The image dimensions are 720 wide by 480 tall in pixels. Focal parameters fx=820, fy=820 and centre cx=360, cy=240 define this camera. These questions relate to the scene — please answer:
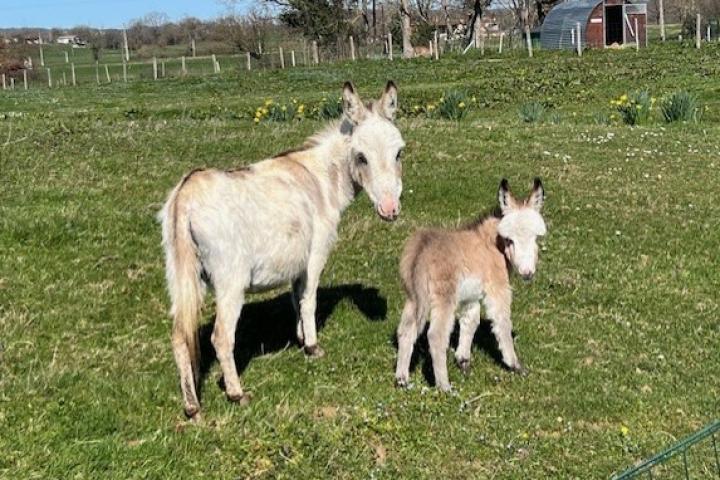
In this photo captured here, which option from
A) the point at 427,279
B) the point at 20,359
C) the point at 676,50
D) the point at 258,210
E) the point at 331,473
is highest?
the point at 676,50

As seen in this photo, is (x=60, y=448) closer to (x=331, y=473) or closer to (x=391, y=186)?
(x=331, y=473)

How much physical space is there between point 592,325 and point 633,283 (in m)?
1.32

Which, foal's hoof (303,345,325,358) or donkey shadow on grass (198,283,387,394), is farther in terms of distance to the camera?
donkey shadow on grass (198,283,387,394)

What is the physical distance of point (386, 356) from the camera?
23.1 ft

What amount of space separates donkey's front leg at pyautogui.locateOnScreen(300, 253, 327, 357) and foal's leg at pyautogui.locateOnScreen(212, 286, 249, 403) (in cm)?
105

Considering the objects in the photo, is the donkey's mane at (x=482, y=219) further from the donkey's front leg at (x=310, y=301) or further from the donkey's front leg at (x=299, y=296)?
the donkey's front leg at (x=299, y=296)

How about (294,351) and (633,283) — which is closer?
(294,351)

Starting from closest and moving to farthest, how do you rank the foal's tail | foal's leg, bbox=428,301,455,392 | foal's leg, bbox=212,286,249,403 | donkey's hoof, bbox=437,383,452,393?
the foal's tail, foal's leg, bbox=212,286,249,403, foal's leg, bbox=428,301,455,392, donkey's hoof, bbox=437,383,452,393

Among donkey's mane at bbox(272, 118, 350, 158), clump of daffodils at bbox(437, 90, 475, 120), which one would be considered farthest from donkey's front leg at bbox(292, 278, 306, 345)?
clump of daffodils at bbox(437, 90, 475, 120)

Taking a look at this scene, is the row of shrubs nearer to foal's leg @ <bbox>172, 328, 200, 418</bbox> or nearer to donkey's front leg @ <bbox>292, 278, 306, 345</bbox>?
donkey's front leg @ <bbox>292, 278, 306, 345</bbox>

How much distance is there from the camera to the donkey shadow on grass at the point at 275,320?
715cm

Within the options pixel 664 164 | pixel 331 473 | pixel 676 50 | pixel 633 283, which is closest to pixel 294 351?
pixel 331 473

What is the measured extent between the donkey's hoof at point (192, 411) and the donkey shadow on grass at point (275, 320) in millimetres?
869

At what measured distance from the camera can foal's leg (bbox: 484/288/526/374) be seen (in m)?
6.51
